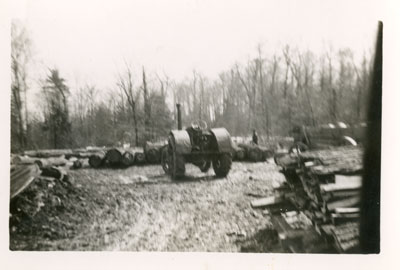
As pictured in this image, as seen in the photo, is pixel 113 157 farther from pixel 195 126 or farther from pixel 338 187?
pixel 338 187

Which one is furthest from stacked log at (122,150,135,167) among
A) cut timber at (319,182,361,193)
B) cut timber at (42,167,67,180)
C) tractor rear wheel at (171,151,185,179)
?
cut timber at (319,182,361,193)

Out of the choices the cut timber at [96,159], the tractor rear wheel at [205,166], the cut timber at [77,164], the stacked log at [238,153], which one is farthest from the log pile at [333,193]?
the cut timber at [77,164]

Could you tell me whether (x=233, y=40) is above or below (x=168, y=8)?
below

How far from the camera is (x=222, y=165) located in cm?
284

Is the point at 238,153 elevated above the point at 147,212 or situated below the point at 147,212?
above

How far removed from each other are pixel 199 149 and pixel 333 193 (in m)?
0.76

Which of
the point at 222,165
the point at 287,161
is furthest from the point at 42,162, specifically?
the point at 287,161

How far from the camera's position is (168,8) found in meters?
2.81

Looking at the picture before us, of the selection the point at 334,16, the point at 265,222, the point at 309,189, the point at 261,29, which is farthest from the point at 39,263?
the point at 334,16

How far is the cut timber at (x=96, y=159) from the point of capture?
2.86 m

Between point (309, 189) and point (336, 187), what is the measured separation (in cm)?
14

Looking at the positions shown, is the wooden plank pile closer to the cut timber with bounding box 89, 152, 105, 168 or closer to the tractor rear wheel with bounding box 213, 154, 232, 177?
the tractor rear wheel with bounding box 213, 154, 232, 177

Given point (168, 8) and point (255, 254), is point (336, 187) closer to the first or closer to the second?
point (255, 254)

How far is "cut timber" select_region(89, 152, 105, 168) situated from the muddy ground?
0.04 m
